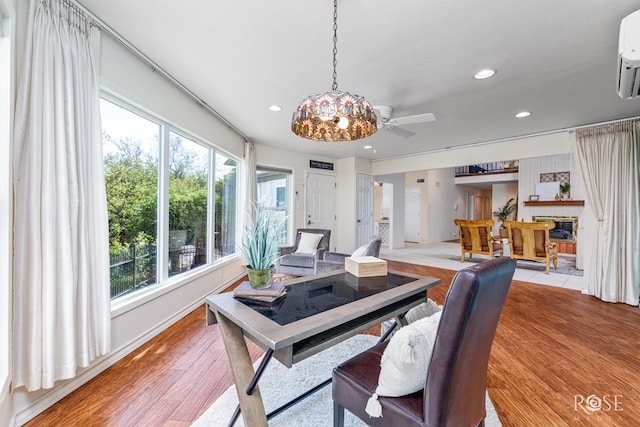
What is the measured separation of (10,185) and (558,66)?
3.89 meters

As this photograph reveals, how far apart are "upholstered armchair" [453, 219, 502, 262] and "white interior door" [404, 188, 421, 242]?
3298 millimetres

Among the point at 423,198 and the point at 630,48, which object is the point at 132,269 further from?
the point at 423,198

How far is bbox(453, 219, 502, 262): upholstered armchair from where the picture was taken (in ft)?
17.9

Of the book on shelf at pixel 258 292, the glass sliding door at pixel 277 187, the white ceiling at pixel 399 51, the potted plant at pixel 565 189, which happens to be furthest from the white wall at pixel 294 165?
the potted plant at pixel 565 189

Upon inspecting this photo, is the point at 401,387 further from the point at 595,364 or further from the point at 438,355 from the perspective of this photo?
the point at 595,364

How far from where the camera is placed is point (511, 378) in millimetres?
1885

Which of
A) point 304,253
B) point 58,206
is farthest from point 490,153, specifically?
point 58,206

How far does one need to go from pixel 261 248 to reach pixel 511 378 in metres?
1.96

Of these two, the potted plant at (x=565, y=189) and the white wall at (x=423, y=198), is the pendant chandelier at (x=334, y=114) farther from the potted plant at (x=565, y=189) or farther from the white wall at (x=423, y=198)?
the potted plant at (x=565, y=189)

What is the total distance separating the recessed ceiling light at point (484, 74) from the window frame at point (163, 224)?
3008mm

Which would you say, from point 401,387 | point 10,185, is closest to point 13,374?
point 10,185

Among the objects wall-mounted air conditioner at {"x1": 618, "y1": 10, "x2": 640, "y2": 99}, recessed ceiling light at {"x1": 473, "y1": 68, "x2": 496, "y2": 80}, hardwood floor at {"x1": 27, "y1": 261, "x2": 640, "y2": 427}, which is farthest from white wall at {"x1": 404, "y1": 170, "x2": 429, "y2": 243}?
wall-mounted air conditioner at {"x1": 618, "y1": 10, "x2": 640, "y2": 99}

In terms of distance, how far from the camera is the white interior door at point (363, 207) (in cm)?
636

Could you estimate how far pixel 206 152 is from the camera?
12.1 feet
